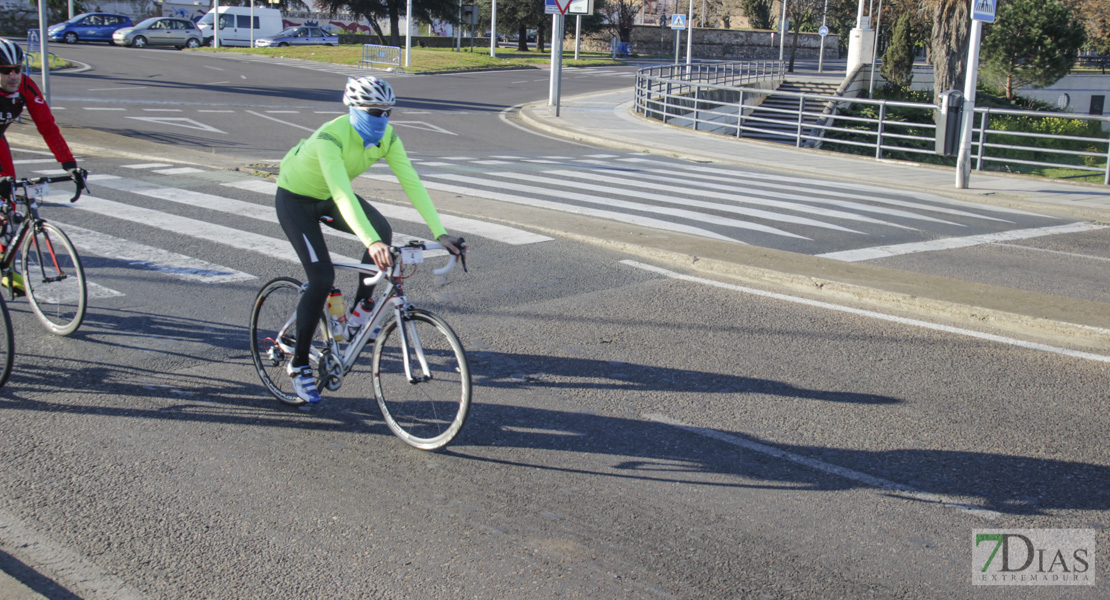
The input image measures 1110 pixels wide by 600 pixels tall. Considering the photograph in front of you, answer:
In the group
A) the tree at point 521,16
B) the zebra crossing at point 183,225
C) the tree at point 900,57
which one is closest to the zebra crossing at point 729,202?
the zebra crossing at point 183,225

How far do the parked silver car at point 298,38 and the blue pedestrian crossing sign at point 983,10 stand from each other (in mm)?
49073

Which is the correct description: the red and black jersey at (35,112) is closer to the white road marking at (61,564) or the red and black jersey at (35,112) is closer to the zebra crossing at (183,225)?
the zebra crossing at (183,225)

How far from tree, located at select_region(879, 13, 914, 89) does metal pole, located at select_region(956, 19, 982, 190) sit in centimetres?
3498

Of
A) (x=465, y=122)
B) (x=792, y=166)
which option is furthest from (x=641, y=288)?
(x=465, y=122)

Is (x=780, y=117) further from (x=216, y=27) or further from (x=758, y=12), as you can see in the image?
(x=758, y=12)

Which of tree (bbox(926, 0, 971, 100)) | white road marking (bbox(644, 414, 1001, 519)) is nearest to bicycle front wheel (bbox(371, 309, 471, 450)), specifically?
white road marking (bbox(644, 414, 1001, 519))

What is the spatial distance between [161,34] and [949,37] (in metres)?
43.1

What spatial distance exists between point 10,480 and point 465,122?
21.5 meters

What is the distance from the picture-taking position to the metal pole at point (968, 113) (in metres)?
15.7

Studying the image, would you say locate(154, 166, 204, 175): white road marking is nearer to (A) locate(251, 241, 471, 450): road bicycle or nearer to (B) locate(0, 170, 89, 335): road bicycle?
Answer: (B) locate(0, 170, 89, 335): road bicycle

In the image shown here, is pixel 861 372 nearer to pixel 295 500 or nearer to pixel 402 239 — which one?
pixel 295 500

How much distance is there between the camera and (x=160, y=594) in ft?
11.6

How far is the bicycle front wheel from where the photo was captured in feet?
15.3

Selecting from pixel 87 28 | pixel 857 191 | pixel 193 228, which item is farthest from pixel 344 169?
pixel 87 28
